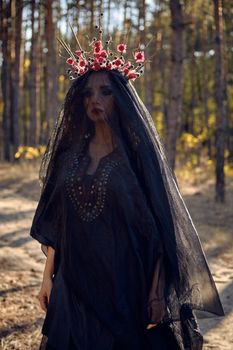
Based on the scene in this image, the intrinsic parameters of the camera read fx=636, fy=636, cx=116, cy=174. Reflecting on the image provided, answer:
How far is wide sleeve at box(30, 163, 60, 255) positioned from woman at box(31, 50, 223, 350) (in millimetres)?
49

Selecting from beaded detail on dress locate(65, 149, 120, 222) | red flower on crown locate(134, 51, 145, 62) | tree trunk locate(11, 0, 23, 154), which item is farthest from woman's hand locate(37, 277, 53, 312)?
tree trunk locate(11, 0, 23, 154)

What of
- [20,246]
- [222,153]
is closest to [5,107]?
[222,153]

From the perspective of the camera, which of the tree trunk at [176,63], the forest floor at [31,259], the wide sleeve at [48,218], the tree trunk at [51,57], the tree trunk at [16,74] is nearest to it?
the wide sleeve at [48,218]

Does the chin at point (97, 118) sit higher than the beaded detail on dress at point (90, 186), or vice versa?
the chin at point (97, 118)

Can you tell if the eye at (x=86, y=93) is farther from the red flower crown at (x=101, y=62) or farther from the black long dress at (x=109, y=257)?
the black long dress at (x=109, y=257)

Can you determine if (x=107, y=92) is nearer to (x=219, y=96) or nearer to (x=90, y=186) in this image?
(x=90, y=186)

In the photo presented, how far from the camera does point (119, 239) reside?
2854 millimetres

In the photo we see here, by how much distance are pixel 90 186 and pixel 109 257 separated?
12.9 inches

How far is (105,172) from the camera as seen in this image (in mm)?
2857

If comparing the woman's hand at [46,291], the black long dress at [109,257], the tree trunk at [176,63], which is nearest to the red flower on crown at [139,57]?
the black long dress at [109,257]

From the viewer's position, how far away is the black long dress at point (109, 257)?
282 cm

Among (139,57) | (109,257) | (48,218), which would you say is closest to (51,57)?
(139,57)

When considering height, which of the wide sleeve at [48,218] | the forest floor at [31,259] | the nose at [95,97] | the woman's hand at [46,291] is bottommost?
the forest floor at [31,259]

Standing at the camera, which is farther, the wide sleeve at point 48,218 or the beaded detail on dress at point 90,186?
the wide sleeve at point 48,218
